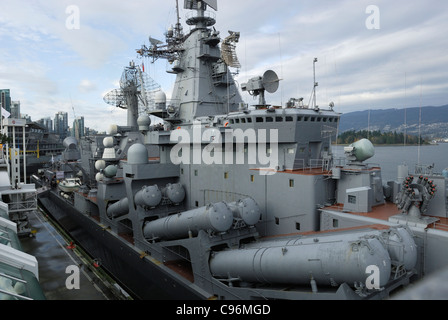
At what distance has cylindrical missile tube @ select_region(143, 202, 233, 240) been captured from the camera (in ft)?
35.8

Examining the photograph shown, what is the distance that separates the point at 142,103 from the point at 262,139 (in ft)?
80.5

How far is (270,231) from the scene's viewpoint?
1291 centimetres

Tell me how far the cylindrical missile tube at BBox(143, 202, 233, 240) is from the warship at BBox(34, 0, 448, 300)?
0.05m

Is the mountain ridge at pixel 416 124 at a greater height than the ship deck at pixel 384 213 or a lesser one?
greater

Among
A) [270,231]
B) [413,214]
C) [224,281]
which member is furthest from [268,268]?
[413,214]

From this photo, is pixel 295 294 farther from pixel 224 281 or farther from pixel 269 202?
pixel 269 202

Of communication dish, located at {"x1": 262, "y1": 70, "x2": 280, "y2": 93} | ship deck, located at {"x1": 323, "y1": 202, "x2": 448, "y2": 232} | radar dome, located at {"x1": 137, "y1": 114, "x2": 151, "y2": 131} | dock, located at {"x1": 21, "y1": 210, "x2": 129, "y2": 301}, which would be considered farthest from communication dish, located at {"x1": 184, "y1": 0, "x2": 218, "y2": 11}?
dock, located at {"x1": 21, "y1": 210, "x2": 129, "y2": 301}

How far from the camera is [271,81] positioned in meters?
14.8

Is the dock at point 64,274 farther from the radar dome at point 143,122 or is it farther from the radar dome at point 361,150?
the radar dome at point 361,150

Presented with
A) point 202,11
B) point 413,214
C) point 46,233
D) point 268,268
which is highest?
point 202,11

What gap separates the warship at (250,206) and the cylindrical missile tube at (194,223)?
5 centimetres

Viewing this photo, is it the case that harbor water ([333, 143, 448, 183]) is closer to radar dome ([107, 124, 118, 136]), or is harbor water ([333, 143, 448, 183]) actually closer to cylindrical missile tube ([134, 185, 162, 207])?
cylindrical missile tube ([134, 185, 162, 207])

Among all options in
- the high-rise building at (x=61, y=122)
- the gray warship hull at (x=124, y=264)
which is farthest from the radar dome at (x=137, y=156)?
the high-rise building at (x=61, y=122)

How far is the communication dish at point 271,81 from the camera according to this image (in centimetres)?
1471
